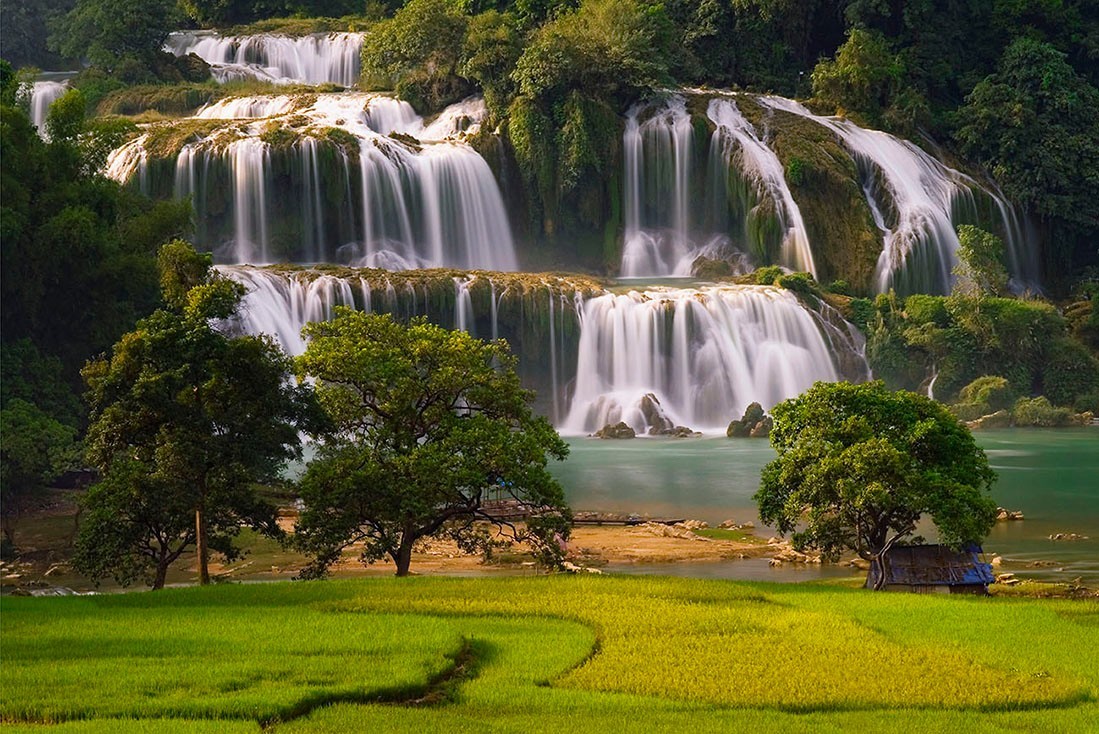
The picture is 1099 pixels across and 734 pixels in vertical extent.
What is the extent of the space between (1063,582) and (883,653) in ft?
34.3

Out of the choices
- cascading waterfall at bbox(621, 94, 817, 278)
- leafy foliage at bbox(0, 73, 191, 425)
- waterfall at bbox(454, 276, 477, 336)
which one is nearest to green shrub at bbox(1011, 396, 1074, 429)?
cascading waterfall at bbox(621, 94, 817, 278)

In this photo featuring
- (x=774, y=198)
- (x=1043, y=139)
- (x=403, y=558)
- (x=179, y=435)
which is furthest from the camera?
(x=1043, y=139)

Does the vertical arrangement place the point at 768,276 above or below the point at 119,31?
below

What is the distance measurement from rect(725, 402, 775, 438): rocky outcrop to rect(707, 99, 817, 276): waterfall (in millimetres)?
11316

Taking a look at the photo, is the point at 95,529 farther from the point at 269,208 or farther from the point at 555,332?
the point at 269,208

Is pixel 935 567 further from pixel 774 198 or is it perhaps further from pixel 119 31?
pixel 119 31

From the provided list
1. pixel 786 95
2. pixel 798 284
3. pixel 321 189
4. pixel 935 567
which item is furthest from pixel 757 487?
pixel 786 95

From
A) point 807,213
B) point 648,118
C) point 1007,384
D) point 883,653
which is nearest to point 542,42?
point 648,118

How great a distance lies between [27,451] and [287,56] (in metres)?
47.1

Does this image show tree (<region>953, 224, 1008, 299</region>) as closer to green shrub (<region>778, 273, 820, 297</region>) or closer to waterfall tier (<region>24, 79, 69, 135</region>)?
green shrub (<region>778, 273, 820, 297</region>)

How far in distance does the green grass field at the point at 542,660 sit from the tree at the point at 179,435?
1.63m

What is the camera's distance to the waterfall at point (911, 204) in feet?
201

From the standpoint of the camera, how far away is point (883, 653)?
61.4 feet

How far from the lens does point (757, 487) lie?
40.1 meters
